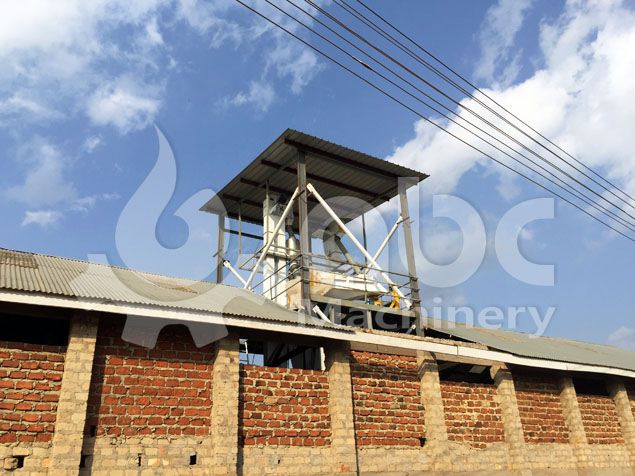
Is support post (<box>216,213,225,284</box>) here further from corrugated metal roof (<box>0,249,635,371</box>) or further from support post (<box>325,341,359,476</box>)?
support post (<box>325,341,359,476</box>)

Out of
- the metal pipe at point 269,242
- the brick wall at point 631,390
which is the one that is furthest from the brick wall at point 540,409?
the metal pipe at point 269,242

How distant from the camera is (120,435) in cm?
832

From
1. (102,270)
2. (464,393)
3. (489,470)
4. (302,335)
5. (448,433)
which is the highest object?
(102,270)

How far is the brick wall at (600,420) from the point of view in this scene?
1470 centimetres

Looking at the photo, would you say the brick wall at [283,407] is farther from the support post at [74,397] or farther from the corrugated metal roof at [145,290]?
the support post at [74,397]

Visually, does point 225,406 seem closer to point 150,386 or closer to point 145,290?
point 150,386

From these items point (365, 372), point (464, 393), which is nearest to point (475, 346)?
point (464, 393)

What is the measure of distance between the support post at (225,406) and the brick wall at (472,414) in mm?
5218

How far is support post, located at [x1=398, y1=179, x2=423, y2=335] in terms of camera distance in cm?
1380

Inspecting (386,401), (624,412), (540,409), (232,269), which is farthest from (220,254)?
(624,412)

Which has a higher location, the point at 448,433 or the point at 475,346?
the point at 475,346

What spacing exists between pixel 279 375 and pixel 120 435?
10.1 feet

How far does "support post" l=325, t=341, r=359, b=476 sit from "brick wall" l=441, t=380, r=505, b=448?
276cm

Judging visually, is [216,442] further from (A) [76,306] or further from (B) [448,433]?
(B) [448,433]
